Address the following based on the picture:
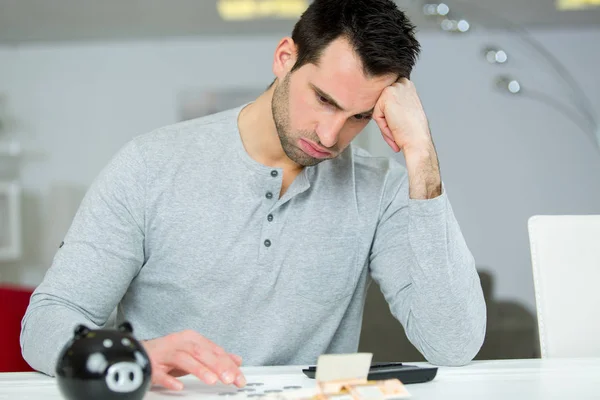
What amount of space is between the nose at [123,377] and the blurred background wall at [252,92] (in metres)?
2.75

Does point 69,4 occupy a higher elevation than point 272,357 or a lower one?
higher

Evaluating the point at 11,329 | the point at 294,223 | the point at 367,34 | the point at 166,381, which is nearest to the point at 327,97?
the point at 367,34

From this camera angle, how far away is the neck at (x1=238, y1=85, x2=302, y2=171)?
4.65 ft

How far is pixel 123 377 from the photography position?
0.74 meters

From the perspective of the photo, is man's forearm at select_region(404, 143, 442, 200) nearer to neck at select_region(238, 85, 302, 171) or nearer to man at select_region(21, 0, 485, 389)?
man at select_region(21, 0, 485, 389)

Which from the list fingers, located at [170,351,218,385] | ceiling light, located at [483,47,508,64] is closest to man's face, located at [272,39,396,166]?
fingers, located at [170,351,218,385]

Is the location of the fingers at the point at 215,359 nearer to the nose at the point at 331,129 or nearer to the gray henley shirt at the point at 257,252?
the gray henley shirt at the point at 257,252

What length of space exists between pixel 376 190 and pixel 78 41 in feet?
9.18

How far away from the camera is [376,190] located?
4.78 ft

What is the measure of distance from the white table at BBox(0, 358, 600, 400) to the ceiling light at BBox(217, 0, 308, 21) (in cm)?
270

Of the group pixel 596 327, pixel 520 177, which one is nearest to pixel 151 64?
pixel 520 177

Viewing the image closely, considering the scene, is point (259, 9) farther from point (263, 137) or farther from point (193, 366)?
point (193, 366)

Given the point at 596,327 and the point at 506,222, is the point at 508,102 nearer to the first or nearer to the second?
the point at 506,222

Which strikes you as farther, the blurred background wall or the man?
the blurred background wall
